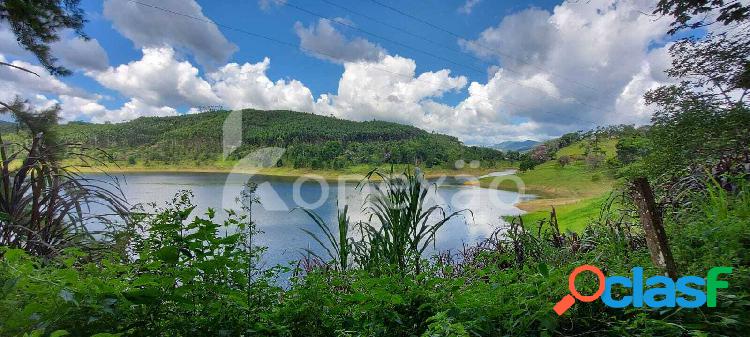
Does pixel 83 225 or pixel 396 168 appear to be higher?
pixel 396 168

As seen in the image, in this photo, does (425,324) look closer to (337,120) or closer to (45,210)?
(45,210)

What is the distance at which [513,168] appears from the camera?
60812 millimetres

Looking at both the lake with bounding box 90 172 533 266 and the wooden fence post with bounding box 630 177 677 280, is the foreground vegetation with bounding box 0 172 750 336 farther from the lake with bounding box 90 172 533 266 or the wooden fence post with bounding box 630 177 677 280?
the lake with bounding box 90 172 533 266

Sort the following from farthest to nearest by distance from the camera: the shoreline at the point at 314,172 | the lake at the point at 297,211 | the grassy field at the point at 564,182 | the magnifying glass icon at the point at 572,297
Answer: the shoreline at the point at 314,172
the grassy field at the point at 564,182
the lake at the point at 297,211
the magnifying glass icon at the point at 572,297

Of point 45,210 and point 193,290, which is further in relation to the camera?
point 45,210

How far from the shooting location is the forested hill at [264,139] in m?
60.3

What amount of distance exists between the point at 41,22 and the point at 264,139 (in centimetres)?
7612

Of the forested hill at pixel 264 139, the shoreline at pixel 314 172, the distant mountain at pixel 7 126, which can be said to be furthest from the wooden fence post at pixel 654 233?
the forested hill at pixel 264 139

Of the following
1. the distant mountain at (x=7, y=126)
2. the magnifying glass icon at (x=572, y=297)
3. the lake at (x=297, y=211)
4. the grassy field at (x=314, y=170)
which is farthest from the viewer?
the grassy field at (x=314, y=170)

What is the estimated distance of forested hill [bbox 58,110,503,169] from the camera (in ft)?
198

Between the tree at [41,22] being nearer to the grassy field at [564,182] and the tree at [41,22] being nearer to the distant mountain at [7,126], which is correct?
the distant mountain at [7,126]

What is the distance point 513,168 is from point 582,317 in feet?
206

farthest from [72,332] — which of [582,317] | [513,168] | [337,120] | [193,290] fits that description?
[337,120]

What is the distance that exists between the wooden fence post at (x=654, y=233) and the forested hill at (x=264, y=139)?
157 feet
